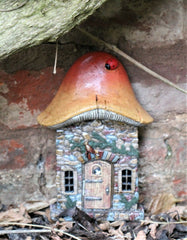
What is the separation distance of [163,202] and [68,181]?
2.12 feet

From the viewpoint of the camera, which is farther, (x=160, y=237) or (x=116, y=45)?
(x=116, y=45)

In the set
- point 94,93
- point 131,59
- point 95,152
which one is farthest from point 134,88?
point 95,152

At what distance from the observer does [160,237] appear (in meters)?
1.76

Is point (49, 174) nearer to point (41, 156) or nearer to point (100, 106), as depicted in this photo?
point (41, 156)

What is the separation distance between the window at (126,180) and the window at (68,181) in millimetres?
301

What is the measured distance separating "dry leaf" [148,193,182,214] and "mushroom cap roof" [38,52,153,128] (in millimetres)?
572

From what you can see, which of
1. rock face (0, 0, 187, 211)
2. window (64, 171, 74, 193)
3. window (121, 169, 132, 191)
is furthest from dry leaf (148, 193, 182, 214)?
window (64, 171, 74, 193)

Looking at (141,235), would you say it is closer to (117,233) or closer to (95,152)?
(117,233)

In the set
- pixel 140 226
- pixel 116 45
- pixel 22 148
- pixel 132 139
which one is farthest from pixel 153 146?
pixel 22 148

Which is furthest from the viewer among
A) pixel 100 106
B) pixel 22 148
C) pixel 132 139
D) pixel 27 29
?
pixel 22 148

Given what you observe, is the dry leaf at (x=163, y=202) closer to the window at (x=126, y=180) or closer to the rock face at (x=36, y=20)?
the window at (x=126, y=180)

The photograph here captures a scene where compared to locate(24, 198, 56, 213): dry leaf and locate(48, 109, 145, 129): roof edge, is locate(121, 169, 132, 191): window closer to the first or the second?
locate(48, 109, 145, 129): roof edge

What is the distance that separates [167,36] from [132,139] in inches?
25.5

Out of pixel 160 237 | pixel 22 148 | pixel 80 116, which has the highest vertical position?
pixel 80 116
